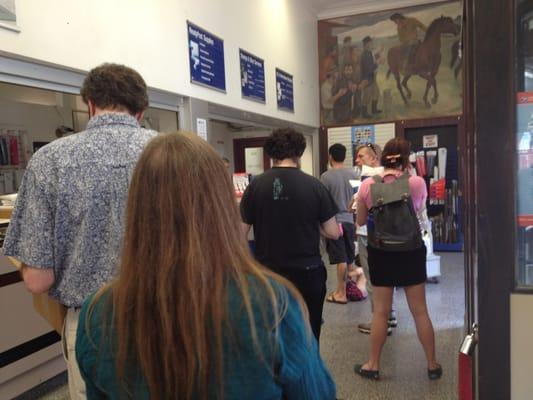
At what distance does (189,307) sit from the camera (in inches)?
28.2

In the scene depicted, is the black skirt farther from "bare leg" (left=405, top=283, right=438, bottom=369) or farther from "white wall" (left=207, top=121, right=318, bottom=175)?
"white wall" (left=207, top=121, right=318, bottom=175)

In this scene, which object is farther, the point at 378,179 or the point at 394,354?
the point at 394,354

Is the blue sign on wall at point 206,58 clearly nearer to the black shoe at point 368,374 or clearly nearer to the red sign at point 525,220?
the black shoe at point 368,374

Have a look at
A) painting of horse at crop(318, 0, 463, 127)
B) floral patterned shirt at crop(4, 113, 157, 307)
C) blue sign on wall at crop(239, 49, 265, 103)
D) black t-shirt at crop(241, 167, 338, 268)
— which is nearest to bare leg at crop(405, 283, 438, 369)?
black t-shirt at crop(241, 167, 338, 268)

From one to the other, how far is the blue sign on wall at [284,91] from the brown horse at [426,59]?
5.89 ft

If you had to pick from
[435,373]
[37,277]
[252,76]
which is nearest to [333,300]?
[435,373]

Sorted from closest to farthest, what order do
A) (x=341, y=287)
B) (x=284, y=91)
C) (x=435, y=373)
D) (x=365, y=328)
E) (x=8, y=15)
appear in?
(x=8, y=15), (x=435, y=373), (x=365, y=328), (x=341, y=287), (x=284, y=91)

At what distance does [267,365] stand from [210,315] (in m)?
0.13

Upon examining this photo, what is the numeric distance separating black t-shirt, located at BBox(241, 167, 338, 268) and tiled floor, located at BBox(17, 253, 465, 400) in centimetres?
89

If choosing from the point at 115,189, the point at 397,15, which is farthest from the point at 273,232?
the point at 397,15

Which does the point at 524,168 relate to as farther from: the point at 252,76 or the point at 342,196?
the point at 252,76

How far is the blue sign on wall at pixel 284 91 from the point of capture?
545cm

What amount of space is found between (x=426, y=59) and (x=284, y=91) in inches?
93.7

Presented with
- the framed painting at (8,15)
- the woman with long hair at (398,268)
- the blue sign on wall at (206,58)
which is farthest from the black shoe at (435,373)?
the framed painting at (8,15)
